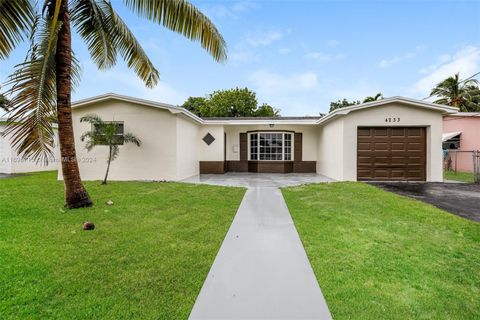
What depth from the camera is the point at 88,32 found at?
7.54 m

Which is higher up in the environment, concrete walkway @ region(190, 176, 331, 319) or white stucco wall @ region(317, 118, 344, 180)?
white stucco wall @ region(317, 118, 344, 180)

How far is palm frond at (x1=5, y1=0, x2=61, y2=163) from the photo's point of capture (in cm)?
481

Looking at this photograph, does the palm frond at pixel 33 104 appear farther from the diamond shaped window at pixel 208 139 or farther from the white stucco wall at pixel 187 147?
the diamond shaped window at pixel 208 139

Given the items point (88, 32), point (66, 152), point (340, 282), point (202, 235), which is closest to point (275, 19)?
point (88, 32)

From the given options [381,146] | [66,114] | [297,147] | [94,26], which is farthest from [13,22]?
[297,147]

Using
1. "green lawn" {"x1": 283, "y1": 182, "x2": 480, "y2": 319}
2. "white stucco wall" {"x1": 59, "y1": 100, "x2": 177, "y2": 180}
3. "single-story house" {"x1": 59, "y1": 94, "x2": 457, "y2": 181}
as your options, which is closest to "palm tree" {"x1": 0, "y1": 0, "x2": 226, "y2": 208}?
"white stucco wall" {"x1": 59, "y1": 100, "x2": 177, "y2": 180}

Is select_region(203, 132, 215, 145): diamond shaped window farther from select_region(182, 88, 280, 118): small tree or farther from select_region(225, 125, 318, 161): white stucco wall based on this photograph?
select_region(182, 88, 280, 118): small tree

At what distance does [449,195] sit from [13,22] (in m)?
12.6

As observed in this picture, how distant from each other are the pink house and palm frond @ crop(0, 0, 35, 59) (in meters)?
20.6

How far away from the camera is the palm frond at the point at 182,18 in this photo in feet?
20.8

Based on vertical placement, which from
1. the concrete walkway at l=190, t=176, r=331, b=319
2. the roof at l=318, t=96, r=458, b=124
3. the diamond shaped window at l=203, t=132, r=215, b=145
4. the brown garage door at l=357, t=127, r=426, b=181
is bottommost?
the concrete walkway at l=190, t=176, r=331, b=319

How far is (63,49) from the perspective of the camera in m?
5.96

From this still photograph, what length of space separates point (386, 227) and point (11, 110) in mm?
7584

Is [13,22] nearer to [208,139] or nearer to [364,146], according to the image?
[208,139]
